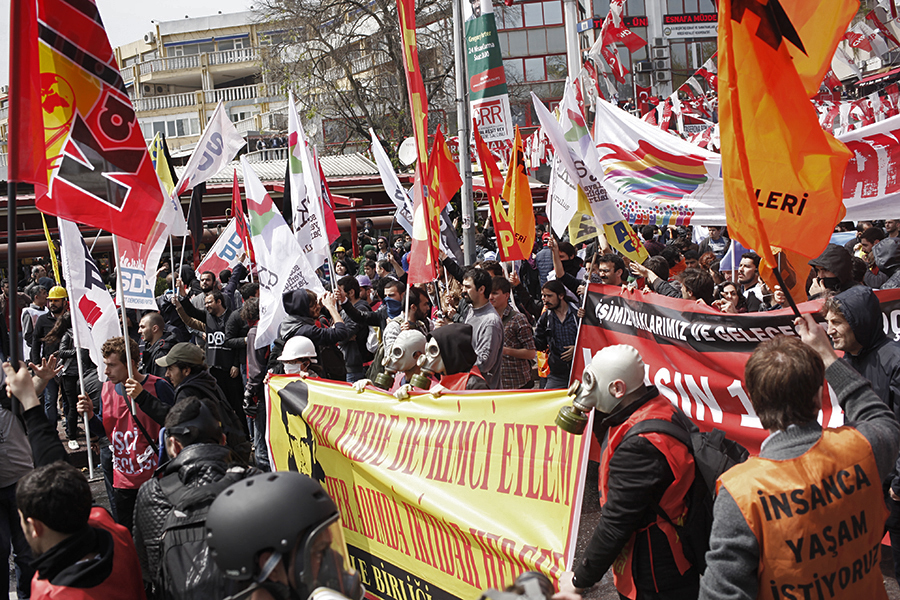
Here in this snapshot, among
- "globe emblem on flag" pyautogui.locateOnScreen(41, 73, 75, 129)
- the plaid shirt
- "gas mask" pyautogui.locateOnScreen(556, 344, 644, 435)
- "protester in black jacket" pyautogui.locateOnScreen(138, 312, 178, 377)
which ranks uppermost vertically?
"globe emblem on flag" pyautogui.locateOnScreen(41, 73, 75, 129)

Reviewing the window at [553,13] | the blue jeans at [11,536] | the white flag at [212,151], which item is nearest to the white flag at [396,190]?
the white flag at [212,151]

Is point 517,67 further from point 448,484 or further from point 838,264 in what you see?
point 448,484

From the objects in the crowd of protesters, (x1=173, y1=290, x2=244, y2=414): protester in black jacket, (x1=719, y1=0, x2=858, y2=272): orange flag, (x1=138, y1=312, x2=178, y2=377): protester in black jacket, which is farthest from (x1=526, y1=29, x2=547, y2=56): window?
(x1=719, y1=0, x2=858, y2=272): orange flag

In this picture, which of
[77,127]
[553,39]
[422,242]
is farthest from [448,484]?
[553,39]

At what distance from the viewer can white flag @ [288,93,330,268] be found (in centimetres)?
830

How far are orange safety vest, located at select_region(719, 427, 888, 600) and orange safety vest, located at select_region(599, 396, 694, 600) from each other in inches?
17.8

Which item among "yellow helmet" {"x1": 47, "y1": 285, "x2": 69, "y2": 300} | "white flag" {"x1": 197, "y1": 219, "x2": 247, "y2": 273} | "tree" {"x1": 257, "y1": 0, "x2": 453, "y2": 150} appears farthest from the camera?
"tree" {"x1": 257, "y1": 0, "x2": 453, "y2": 150}

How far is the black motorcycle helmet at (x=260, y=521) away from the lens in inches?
78.4

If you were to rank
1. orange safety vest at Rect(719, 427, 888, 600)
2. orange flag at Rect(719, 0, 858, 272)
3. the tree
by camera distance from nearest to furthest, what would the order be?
orange safety vest at Rect(719, 427, 888, 600), orange flag at Rect(719, 0, 858, 272), the tree

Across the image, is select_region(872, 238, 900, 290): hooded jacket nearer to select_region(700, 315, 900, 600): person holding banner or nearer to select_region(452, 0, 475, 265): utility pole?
select_region(700, 315, 900, 600): person holding banner

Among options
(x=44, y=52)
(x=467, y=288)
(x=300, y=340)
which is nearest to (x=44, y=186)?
(x=44, y=52)

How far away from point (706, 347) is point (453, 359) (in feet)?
4.85

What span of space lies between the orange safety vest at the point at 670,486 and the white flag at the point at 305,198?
18.5ft

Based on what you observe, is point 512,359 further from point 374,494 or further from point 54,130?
point 54,130
